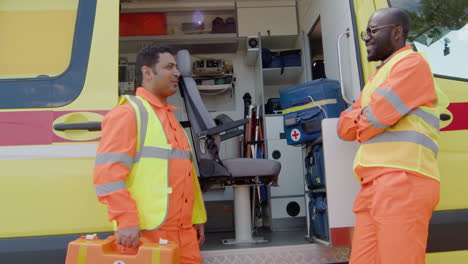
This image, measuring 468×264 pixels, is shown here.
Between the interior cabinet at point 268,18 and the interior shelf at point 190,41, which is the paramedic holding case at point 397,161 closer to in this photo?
the interior cabinet at point 268,18

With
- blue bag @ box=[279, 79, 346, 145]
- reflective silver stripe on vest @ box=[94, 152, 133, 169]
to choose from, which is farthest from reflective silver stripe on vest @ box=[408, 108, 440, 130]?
reflective silver stripe on vest @ box=[94, 152, 133, 169]

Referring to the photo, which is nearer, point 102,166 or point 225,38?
point 102,166

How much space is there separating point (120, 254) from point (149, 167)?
383 millimetres

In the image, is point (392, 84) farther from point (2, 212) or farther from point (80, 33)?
point (2, 212)

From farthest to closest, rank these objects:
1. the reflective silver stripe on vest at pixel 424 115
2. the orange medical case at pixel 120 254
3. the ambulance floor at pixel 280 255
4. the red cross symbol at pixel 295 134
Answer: the red cross symbol at pixel 295 134, the ambulance floor at pixel 280 255, the reflective silver stripe on vest at pixel 424 115, the orange medical case at pixel 120 254

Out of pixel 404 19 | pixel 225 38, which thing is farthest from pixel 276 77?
pixel 404 19

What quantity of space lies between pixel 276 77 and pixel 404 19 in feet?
9.86

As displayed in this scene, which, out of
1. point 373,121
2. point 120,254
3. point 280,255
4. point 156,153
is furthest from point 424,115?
point 120,254

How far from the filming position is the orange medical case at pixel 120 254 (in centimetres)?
164

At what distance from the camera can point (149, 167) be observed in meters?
1.86

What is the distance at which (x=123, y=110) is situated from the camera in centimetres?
188

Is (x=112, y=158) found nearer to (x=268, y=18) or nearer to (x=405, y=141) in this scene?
(x=405, y=141)

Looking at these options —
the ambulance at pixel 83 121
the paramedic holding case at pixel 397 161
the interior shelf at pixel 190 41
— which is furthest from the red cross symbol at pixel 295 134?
the interior shelf at pixel 190 41

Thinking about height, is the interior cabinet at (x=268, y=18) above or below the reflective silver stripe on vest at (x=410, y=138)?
above
